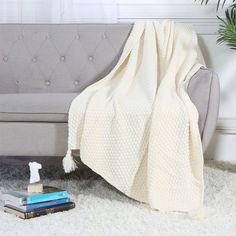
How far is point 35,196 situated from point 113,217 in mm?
304

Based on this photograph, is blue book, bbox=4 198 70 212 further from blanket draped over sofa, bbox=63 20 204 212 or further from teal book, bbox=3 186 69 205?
blanket draped over sofa, bbox=63 20 204 212

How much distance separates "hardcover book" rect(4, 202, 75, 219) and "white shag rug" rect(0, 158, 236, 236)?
2 cm

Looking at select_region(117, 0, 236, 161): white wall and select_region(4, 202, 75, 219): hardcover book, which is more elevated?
select_region(117, 0, 236, 161): white wall

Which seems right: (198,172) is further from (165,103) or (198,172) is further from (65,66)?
(65,66)

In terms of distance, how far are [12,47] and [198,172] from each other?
4.27 feet

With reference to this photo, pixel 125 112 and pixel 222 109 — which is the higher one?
pixel 125 112

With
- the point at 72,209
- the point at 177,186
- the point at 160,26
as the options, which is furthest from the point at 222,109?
the point at 72,209

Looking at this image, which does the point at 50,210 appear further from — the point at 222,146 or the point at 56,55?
the point at 222,146

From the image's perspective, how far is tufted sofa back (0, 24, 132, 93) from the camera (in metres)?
2.87

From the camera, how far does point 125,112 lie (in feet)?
7.09

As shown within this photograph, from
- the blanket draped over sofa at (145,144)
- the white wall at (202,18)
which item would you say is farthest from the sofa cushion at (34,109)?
the white wall at (202,18)

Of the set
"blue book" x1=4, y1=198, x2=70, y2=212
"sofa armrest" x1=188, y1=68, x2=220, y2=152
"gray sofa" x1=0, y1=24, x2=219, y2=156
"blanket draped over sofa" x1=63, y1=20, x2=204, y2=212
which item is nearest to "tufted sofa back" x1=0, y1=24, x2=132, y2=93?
"gray sofa" x1=0, y1=24, x2=219, y2=156

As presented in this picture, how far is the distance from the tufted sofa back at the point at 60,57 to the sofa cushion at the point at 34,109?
58 centimetres

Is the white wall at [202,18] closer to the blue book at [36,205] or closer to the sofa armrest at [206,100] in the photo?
the sofa armrest at [206,100]
